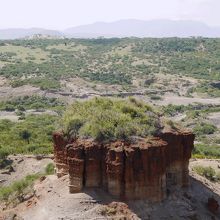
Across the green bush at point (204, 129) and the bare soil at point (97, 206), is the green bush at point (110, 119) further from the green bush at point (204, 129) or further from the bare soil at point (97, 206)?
the green bush at point (204, 129)

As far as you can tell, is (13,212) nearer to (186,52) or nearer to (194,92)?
(194,92)

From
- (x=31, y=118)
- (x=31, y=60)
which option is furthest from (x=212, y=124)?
(x=31, y=60)

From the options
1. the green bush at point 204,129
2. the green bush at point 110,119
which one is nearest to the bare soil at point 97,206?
the green bush at point 110,119

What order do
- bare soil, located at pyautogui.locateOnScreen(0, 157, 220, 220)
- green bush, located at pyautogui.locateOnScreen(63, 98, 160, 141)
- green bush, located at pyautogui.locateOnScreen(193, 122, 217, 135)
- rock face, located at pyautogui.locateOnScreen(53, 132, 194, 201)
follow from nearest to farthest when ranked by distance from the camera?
bare soil, located at pyautogui.locateOnScreen(0, 157, 220, 220) → rock face, located at pyautogui.locateOnScreen(53, 132, 194, 201) → green bush, located at pyautogui.locateOnScreen(63, 98, 160, 141) → green bush, located at pyautogui.locateOnScreen(193, 122, 217, 135)

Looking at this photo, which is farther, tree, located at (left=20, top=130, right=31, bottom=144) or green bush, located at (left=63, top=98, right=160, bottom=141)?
tree, located at (left=20, top=130, right=31, bottom=144)

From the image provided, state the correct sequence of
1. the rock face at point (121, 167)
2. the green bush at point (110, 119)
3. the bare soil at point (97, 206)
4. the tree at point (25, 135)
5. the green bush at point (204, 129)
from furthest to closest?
the green bush at point (204, 129) < the tree at point (25, 135) < the green bush at point (110, 119) < the rock face at point (121, 167) < the bare soil at point (97, 206)

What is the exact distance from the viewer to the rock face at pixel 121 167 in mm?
26734

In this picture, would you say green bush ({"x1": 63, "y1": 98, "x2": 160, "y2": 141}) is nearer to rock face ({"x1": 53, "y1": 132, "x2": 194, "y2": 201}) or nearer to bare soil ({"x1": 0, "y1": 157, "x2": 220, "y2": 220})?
rock face ({"x1": 53, "y1": 132, "x2": 194, "y2": 201})

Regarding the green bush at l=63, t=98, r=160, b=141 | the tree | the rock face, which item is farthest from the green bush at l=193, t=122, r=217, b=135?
the rock face

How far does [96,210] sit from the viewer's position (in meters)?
26.3

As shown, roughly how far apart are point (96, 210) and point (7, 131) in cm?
4356

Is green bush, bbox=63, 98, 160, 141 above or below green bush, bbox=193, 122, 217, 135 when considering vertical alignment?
above

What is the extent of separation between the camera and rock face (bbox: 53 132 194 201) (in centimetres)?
2673

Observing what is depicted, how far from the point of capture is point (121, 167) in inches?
1049
